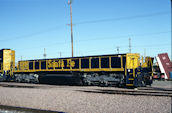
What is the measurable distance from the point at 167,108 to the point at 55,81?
44.4 feet

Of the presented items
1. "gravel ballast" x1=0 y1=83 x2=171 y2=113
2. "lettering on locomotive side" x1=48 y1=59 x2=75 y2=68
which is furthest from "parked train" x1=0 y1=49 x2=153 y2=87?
"gravel ballast" x1=0 y1=83 x2=171 y2=113

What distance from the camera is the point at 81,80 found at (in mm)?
17719

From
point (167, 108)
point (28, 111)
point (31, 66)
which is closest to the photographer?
point (28, 111)

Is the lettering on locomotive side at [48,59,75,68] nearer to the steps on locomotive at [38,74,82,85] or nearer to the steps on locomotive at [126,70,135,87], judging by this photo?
the steps on locomotive at [38,74,82,85]

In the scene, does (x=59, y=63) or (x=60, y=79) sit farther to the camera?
(x=59, y=63)

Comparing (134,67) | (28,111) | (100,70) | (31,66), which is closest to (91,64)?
(100,70)

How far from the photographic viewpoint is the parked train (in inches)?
605

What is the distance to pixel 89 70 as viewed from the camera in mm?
17328

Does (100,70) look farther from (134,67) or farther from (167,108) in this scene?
(167,108)

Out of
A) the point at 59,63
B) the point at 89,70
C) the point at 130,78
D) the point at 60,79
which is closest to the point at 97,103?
the point at 130,78

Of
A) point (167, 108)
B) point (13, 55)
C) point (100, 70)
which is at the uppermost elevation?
point (13, 55)

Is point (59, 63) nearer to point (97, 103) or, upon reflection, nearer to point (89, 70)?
point (89, 70)

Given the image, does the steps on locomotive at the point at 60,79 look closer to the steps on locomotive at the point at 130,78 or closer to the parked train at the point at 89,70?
the parked train at the point at 89,70

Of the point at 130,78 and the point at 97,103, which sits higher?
the point at 130,78
